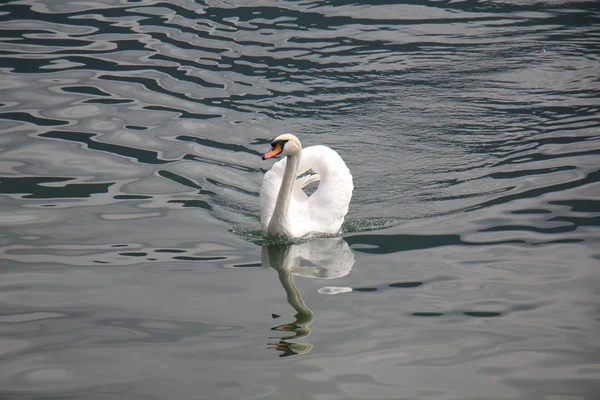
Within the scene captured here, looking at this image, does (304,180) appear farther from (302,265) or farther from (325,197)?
(302,265)

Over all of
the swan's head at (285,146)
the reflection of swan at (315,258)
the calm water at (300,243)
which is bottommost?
the reflection of swan at (315,258)

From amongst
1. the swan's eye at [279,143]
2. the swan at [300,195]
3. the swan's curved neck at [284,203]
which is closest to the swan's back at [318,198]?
the swan at [300,195]

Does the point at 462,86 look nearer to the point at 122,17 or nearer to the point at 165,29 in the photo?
the point at 165,29

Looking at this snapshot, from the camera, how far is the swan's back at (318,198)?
30.5ft

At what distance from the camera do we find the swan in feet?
29.4

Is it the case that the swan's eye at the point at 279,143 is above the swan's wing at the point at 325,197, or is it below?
above

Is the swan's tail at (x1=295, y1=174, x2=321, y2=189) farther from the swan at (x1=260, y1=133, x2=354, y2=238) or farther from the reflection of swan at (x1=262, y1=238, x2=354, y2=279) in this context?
the reflection of swan at (x1=262, y1=238, x2=354, y2=279)

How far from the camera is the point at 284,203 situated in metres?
8.93

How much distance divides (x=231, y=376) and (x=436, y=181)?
5221mm

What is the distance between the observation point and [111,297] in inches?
297

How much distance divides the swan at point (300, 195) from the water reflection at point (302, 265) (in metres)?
0.19

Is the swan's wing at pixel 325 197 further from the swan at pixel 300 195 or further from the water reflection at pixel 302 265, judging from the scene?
the water reflection at pixel 302 265

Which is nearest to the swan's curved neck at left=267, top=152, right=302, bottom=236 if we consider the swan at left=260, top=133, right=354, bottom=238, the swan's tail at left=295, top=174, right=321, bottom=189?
the swan at left=260, top=133, right=354, bottom=238

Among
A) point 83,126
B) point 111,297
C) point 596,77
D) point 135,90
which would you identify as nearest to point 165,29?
point 135,90
